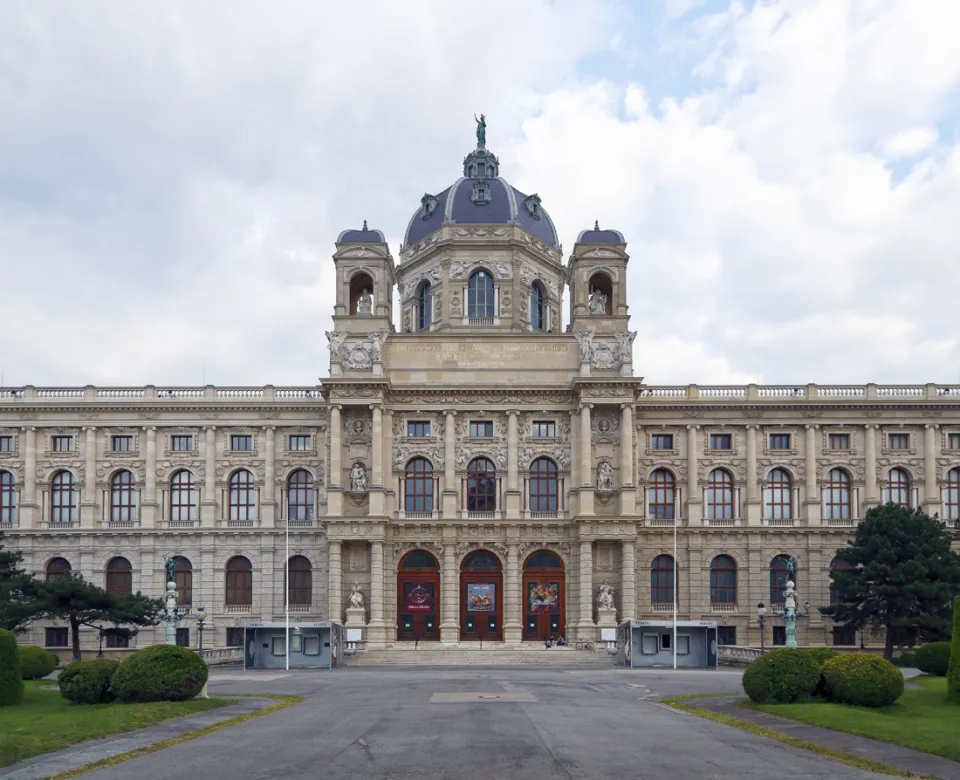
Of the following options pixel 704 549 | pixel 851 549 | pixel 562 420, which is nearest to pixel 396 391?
pixel 562 420

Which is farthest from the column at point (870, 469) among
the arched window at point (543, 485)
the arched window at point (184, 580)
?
the arched window at point (184, 580)

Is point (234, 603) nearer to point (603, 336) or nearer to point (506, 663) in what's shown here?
point (506, 663)

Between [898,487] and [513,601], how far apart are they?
29107 mm

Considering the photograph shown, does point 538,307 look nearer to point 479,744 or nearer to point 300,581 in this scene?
point 300,581

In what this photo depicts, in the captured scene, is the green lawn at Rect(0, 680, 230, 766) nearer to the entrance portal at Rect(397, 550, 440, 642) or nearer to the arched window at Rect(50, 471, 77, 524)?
the entrance portal at Rect(397, 550, 440, 642)

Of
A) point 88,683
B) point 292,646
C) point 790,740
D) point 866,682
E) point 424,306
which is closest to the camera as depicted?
point 790,740

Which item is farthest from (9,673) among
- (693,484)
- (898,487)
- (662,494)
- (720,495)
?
(898,487)

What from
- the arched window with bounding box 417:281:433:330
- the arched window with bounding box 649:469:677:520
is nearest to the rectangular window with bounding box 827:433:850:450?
the arched window with bounding box 649:469:677:520

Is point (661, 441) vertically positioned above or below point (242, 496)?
above

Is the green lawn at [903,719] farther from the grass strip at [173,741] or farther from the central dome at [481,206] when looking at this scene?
the central dome at [481,206]

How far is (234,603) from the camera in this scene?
279 feet

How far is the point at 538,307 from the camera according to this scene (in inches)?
3728

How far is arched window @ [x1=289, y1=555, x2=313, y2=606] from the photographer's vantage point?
84.9 metres

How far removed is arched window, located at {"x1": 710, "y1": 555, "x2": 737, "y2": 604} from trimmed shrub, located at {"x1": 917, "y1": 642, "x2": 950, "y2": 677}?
111 feet
